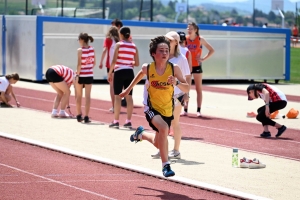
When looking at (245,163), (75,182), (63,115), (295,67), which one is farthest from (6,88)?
(295,67)

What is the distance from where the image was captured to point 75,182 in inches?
379

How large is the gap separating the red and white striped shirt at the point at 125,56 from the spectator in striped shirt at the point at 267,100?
250 cm

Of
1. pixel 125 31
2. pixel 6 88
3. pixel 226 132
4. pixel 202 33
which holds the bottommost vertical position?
pixel 226 132

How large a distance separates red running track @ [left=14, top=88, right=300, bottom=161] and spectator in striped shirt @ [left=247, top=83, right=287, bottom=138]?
224mm

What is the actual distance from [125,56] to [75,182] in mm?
6137

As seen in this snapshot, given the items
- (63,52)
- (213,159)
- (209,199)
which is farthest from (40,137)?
(63,52)

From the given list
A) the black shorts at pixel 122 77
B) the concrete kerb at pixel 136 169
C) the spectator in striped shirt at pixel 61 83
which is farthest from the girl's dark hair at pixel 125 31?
the concrete kerb at pixel 136 169

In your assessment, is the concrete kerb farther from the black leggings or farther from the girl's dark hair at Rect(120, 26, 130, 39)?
the black leggings

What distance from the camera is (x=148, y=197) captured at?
8906 millimetres

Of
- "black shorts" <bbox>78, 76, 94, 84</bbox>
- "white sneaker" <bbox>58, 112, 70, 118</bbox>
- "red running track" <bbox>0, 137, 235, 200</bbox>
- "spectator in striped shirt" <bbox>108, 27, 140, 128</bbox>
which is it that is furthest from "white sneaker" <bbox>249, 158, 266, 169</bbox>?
"white sneaker" <bbox>58, 112, 70, 118</bbox>

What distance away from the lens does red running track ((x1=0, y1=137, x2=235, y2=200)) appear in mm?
8938

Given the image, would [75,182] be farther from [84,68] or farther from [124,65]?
[84,68]

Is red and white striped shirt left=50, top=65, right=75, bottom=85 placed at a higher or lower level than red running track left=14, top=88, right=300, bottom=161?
higher

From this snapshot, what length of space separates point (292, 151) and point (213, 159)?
175cm
